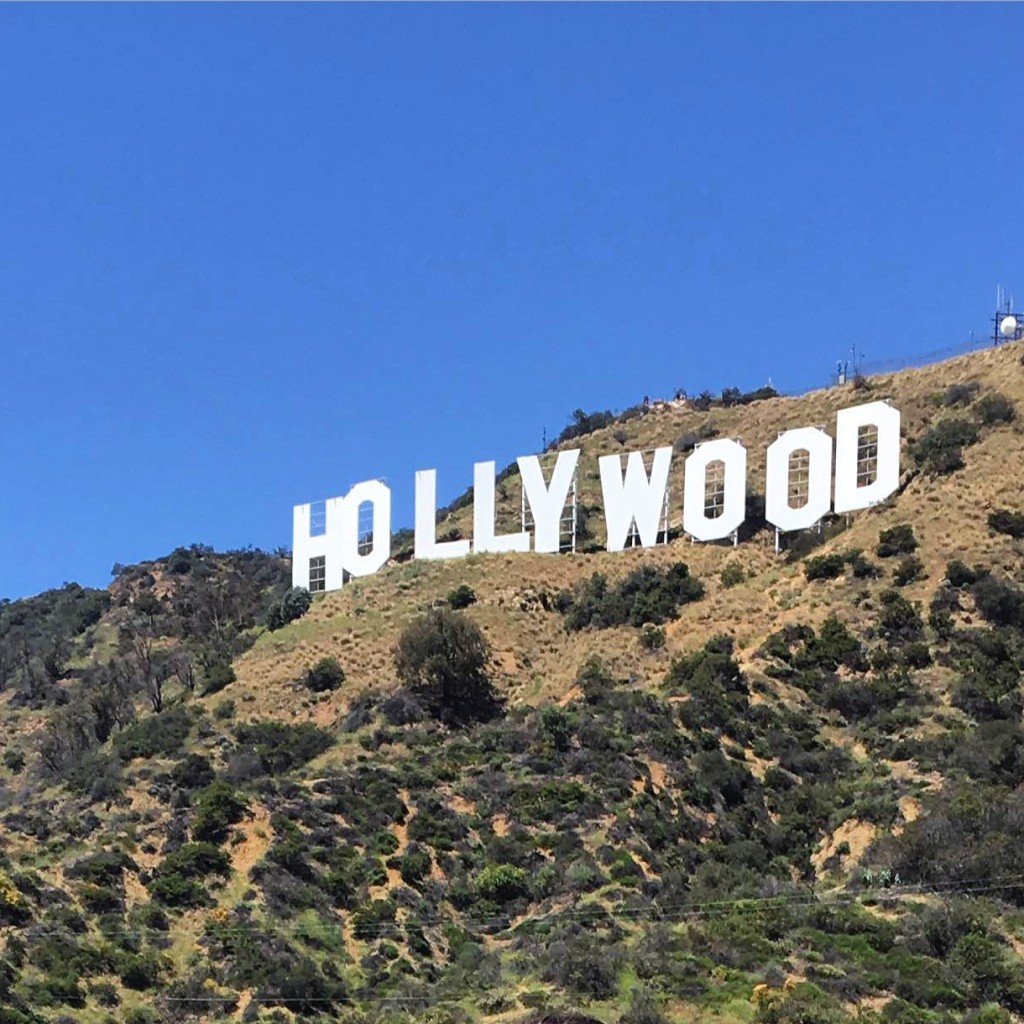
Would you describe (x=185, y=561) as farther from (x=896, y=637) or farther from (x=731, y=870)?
(x=731, y=870)

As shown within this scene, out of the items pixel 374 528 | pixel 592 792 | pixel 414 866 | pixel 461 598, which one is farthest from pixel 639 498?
pixel 414 866

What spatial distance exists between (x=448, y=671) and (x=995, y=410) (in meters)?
26.0

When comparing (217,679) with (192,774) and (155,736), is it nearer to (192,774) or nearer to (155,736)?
(155,736)

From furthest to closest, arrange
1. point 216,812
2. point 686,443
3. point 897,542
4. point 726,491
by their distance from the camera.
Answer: point 686,443
point 726,491
point 897,542
point 216,812

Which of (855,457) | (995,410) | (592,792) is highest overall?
(995,410)

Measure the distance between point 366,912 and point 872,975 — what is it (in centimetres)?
1554

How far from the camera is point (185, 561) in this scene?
112m

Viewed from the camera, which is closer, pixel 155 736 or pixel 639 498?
pixel 155 736

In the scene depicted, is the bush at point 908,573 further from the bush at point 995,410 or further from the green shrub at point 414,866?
the green shrub at point 414,866

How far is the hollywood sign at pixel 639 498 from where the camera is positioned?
70.1 metres

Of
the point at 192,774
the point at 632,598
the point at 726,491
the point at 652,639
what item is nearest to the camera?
the point at 192,774

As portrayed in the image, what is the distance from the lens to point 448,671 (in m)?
66.4

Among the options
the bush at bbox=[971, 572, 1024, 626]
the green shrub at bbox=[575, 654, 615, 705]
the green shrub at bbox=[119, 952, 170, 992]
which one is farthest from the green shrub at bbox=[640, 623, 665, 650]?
the green shrub at bbox=[119, 952, 170, 992]

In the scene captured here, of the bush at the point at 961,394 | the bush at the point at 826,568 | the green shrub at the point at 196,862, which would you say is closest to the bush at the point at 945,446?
the bush at the point at 961,394
